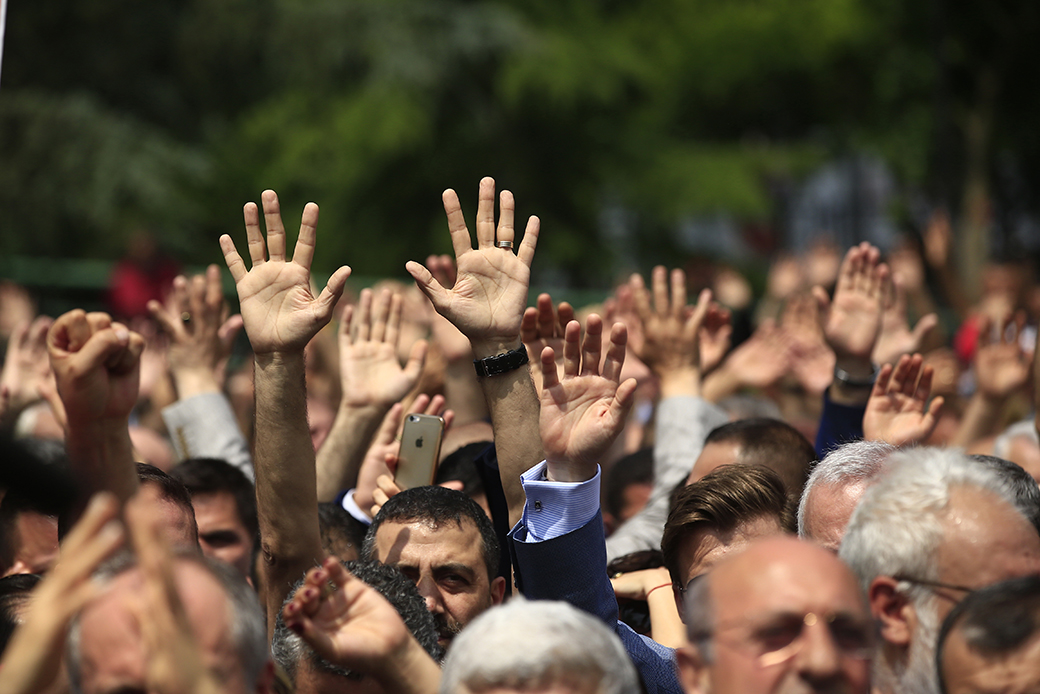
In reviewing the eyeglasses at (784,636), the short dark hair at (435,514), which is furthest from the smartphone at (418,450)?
the eyeglasses at (784,636)

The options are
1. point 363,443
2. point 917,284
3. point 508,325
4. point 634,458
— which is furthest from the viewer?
point 917,284

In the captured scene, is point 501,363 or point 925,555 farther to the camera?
point 501,363

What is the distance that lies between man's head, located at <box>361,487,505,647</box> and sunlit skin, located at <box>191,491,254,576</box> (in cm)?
85

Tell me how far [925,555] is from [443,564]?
1.42 metres

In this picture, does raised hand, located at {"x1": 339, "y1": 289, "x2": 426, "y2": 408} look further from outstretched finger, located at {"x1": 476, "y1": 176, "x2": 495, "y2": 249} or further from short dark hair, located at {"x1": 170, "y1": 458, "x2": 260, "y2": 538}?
outstretched finger, located at {"x1": 476, "y1": 176, "x2": 495, "y2": 249}

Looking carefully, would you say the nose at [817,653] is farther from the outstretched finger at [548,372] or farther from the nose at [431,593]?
the nose at [431,593]

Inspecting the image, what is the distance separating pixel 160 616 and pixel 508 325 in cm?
151

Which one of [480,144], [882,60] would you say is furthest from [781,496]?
[882,60]

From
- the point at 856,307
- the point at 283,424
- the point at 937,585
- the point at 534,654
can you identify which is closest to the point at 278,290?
the point at 283,424

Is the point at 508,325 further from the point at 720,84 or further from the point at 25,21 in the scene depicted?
the point at 720,84

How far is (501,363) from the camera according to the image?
3078 millimetres

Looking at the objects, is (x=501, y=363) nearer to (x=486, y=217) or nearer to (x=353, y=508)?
(x=486, y=217)

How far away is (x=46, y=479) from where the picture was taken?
2.51 meters

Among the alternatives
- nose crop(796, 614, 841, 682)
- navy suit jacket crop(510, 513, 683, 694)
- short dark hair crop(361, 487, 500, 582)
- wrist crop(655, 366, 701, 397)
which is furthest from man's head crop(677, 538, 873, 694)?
wrist crop(655, 366, 701, 397)
